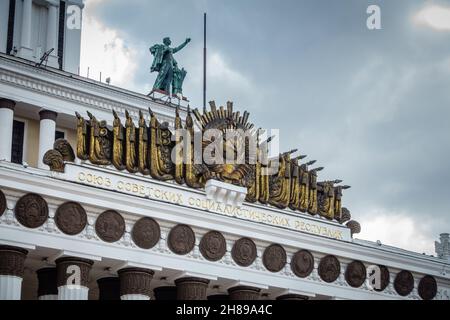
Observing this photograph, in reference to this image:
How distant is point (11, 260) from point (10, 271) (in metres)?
0.24

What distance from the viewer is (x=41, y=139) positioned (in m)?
27.9

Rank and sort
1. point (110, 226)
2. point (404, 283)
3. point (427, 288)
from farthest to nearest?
1. point (427, 288)
2. point (404, 283)
3. point (110, 226)

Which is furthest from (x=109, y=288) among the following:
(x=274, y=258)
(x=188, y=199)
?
(x=274, y=258)

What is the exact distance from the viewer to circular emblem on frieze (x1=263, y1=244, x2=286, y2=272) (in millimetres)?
26469

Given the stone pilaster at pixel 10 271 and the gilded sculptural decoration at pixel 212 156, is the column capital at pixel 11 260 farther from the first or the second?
the gilded sculptural decoration at pixel 212 156

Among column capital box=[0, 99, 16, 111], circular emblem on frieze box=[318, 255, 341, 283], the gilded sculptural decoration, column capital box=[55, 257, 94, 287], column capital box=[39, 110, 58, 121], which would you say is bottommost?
column capital box=[55, 257, 94, 287]

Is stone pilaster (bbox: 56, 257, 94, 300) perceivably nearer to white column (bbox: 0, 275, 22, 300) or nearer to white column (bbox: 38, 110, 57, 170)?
white column (bbox: 0, 275, 22, 300)

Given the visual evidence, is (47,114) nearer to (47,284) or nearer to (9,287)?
(47,284)

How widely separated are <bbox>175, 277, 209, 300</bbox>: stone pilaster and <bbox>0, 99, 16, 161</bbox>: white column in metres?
6.17

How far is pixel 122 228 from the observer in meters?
Result: 23.9

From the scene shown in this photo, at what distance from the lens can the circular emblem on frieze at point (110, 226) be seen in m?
23.5

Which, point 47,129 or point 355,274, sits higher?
point 47,129

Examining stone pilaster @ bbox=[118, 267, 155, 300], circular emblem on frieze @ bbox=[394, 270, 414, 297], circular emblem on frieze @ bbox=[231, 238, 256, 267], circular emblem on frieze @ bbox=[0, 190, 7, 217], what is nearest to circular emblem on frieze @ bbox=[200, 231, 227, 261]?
circular emblem on frieze @ bbox=[231, 238, 256, 267]
